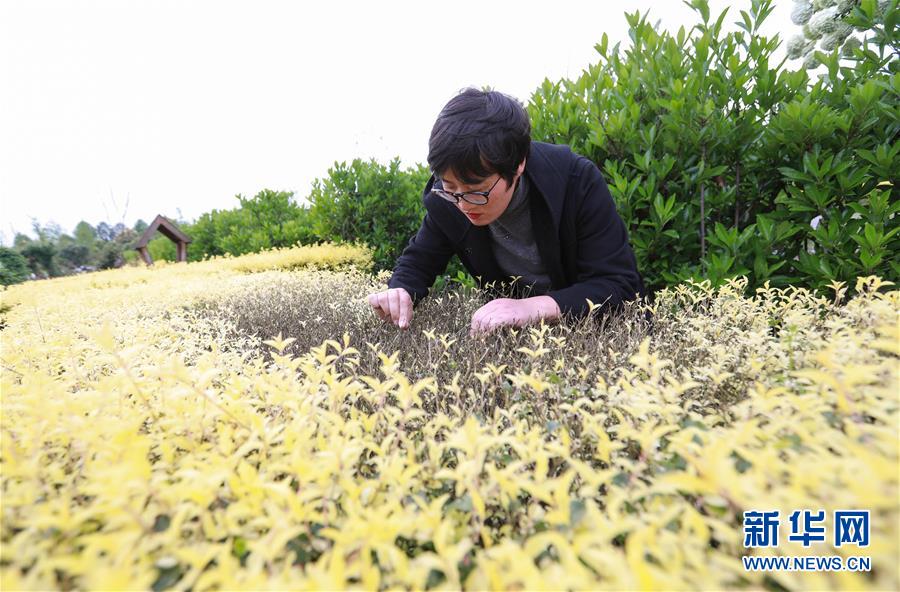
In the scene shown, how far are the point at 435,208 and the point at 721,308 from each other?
175 centimetres

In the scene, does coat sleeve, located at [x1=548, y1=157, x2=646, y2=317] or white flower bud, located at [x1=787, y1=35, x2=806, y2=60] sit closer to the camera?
coat sleeve, located at [x1=548, y1=157, x2=646, y2=317]

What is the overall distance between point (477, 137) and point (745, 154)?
197 centimetres

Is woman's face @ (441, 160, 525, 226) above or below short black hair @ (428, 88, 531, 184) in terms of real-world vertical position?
below

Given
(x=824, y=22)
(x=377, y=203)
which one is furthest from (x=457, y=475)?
(x=824, y=22)

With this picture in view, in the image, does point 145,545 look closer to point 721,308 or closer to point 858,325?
point 858,325

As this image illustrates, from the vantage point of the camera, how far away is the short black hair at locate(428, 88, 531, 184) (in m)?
2.19

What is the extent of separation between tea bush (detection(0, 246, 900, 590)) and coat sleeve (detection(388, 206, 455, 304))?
3.89 ft

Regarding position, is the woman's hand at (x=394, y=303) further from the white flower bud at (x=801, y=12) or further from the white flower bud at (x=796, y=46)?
the white flower bud at (x=801, y=12)

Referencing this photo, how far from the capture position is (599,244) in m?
2.65

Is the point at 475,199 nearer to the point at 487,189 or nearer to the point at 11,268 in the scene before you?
the point at 487,189

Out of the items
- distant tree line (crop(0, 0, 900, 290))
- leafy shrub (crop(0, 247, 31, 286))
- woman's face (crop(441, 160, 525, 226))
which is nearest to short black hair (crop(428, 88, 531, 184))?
woman's face (crop(441, 160, 525, 226))

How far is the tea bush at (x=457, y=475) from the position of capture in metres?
0.71

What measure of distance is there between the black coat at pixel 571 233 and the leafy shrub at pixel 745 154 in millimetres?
586

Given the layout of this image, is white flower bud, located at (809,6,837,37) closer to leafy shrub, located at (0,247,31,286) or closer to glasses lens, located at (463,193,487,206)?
glasses lens, located at (463,193,487,206)
